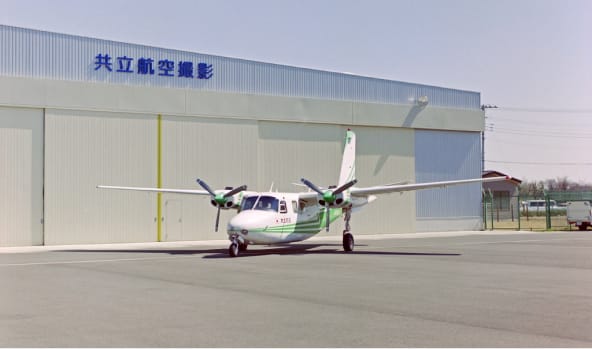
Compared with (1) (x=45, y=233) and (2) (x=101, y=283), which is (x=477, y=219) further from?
(2) (x=101, y=283)

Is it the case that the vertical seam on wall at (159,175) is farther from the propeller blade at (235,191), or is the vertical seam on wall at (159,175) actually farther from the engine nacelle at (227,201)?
the propeller blade at (235,191)

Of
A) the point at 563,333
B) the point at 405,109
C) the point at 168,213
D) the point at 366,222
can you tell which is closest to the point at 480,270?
the point at 563,333

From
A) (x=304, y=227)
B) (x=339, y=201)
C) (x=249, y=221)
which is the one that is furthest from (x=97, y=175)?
(x=339, y=201)

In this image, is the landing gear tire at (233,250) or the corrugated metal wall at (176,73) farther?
the corrugated metal wall at (176,73)

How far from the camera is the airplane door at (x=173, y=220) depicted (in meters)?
37.9

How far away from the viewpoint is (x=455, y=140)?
5094cm

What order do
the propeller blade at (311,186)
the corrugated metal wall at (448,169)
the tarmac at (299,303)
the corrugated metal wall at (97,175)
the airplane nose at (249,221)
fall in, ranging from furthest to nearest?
the corrugated metal wall at (448,169) → the corrugated metal wall at (97,175) → the propeller blade at (311,186) → the airplane nose at (249,221) → the tarmac at (299,303)

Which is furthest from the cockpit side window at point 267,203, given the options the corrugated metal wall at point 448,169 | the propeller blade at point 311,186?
the corrugated metal wall at point 448,169

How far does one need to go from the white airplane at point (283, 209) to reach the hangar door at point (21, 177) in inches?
406

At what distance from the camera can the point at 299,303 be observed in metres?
12.7

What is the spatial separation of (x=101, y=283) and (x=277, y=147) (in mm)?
26286

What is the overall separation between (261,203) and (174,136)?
43.0 ft

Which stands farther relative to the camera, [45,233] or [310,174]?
[310,174]

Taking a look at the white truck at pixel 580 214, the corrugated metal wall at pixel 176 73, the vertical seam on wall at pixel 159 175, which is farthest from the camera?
the white truck at pixel 580 214
